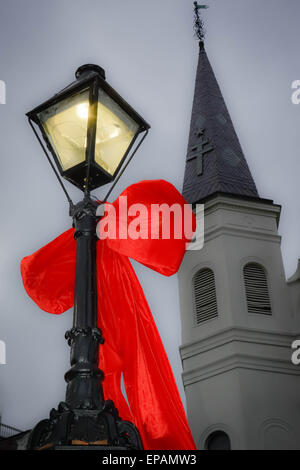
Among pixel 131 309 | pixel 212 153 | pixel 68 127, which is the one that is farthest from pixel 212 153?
pixel 68 127

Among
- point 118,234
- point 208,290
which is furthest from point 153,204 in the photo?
point 208,290

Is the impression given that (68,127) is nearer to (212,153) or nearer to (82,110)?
(82,110)

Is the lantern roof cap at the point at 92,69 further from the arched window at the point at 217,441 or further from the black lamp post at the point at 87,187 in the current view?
the arched window at the point at 217,441

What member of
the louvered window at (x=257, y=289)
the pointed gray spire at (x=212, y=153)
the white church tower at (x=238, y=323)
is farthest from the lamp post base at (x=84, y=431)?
the pointed gray spire at (x=212, y=153)

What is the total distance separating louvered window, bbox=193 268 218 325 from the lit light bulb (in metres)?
11.7

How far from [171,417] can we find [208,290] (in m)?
9.90

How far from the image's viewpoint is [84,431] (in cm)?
383

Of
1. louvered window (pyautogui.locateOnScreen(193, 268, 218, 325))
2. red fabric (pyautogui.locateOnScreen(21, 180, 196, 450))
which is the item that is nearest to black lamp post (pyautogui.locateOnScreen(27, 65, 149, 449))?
red fabric (pyautogui.locateOnScreen(21, 180, 196, 450))

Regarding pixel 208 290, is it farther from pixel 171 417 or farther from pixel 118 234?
pixel 118 234

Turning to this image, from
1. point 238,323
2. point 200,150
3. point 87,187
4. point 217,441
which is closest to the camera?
point 87,187

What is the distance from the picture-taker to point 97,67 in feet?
17.5

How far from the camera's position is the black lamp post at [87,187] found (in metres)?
3.88

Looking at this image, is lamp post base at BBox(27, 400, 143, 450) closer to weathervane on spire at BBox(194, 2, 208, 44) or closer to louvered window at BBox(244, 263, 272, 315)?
louvered window at BBox(244, 263, 272, 315)

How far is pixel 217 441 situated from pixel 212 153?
10.4 metres
